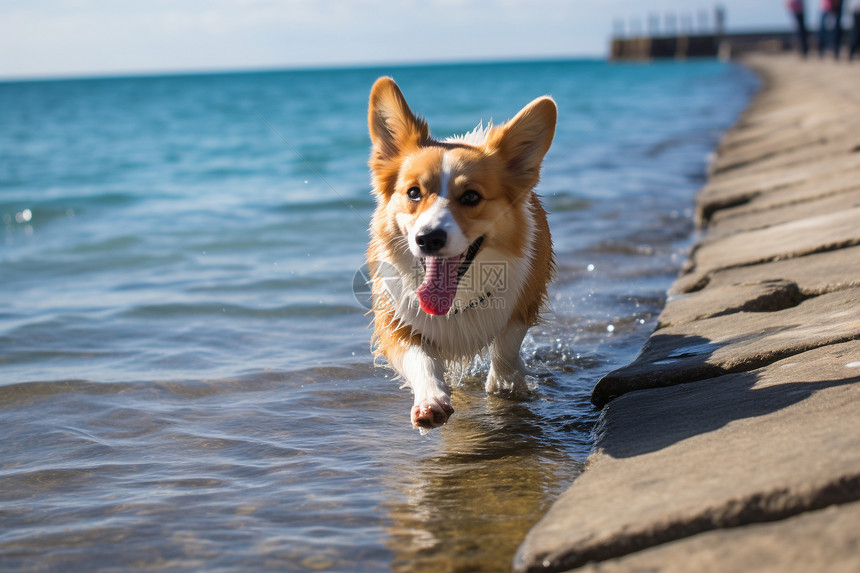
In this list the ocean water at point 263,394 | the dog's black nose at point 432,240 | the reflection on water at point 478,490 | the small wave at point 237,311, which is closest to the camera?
the reflection on water at point 478,490

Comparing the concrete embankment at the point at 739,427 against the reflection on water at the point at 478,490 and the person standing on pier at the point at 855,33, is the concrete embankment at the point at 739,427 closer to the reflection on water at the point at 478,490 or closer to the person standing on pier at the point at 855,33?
the reflection on water at the point at 478,490

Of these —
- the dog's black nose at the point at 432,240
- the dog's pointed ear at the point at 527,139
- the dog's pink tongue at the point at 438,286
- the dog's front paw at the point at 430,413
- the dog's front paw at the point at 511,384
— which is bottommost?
the dog's front paw at the point at 511,384

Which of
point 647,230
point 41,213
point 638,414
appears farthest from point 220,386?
point 41,213

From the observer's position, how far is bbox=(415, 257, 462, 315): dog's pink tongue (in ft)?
9.71

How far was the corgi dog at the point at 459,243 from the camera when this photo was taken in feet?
9.86

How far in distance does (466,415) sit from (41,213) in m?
7.84

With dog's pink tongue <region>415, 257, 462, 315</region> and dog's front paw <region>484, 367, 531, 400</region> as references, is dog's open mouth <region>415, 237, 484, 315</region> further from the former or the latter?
dog's front paw <region>484, 367, 531, 400</region>

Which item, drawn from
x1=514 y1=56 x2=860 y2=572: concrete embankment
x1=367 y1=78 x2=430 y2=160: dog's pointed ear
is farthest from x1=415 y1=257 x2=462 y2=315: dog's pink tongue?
x1=514 y1=56 x2=860 y2=572: concrete embankment

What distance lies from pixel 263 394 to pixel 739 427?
2.08 metres

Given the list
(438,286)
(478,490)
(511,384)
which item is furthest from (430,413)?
(511,384)

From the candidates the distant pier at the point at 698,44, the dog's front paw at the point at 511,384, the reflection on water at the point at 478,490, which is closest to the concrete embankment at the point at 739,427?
the reflection on water at the point at 478,490

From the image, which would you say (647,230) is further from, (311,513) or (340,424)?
(311,513)

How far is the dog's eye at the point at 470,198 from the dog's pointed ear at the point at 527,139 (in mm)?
269

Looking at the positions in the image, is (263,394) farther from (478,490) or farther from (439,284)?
(478,490)
